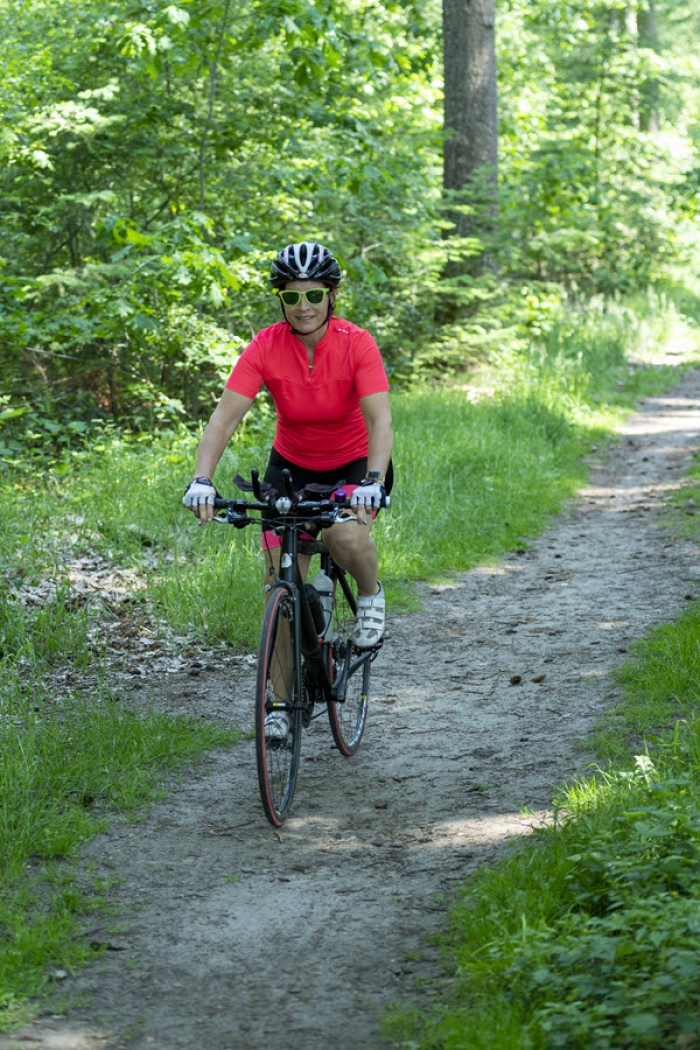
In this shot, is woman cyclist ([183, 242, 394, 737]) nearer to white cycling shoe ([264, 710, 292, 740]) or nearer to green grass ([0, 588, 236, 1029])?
white cycling shoe ([264, 710, 292, 740])

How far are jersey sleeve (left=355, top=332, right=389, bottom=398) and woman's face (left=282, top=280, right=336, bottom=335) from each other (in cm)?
22

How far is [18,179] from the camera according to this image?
11070 millimetres

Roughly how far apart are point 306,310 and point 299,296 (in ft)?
0.23

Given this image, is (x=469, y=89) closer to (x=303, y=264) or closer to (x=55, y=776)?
(x=303, y=264)

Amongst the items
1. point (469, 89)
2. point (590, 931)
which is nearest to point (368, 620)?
point (590, 931)

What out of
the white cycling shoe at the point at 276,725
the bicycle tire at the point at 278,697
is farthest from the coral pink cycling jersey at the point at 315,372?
the white cycling shoe at the point at 276,725

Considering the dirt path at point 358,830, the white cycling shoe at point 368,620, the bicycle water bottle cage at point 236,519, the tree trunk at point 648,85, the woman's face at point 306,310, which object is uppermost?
the tree trunk at point 648,85

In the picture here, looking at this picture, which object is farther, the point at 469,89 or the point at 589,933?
the point at 469,89

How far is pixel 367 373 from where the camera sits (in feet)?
15.6

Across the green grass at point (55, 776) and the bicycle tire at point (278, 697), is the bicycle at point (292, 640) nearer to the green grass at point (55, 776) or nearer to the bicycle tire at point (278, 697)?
the bicycle tire at point (278, 697)

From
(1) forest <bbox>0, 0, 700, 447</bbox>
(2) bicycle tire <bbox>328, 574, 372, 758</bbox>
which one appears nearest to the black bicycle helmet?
(2) bicycle tire <bbox>328, 574, 372, 758</bbox>

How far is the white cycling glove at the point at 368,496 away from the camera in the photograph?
425 centimetres

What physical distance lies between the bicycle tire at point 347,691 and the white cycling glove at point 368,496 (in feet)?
3.25

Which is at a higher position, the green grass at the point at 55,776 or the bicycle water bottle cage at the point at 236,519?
the bicycle water bottle cage at the point at 236,519
